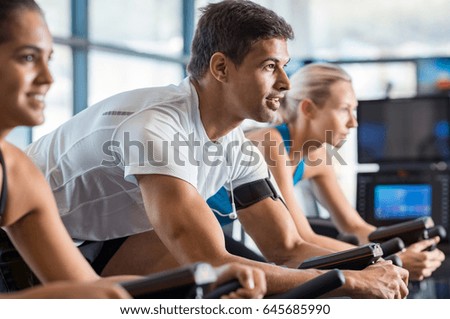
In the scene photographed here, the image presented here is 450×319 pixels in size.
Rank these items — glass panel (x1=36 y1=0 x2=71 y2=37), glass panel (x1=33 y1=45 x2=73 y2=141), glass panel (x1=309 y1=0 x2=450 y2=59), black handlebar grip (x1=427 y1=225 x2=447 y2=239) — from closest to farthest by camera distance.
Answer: black handlebar grip (x1=427 y1=225 x2=447 y2=239) → glass panel (x1=36 y1=0 x2=71 y2=37) → glass panel (x1=33 y1=45 x2=73 y2=141) → glass panel (x1=309 y1=0 x2=450 y2=59)

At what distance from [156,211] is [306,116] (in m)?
1.69

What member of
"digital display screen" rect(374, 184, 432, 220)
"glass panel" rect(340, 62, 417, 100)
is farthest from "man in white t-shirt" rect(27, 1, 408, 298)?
"glass panel" rect(340, 62, 417, 100)

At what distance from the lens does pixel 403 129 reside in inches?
201

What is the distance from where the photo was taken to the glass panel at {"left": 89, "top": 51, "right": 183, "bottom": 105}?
552 centimetres

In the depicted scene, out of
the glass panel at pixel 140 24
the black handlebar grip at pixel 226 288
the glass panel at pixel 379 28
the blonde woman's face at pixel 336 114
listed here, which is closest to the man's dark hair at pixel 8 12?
the black handlebar grip at pixel 226 288

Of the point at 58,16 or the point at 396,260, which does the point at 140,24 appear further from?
the point at 396,260

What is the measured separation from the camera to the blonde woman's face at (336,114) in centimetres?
363

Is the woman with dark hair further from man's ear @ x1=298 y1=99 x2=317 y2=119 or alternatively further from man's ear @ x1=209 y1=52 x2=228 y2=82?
man's ear @ x1=298 y1=99 x2=317 y2=119

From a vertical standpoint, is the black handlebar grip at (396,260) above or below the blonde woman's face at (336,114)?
below

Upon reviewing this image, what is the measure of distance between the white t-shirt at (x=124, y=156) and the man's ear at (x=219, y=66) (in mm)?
86

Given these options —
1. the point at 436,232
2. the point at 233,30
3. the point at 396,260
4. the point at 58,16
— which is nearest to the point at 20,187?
the point at 233,30

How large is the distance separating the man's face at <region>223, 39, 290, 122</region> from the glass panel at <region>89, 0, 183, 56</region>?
10.3ft

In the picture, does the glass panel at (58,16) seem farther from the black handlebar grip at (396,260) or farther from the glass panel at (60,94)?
the black handlebar grip at (396,260)

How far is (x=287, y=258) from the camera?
2836 mm
